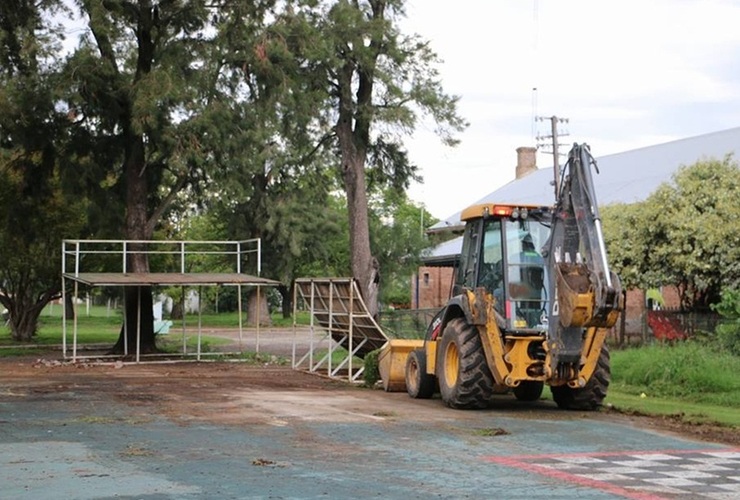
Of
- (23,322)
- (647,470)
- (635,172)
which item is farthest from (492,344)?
(635,172)

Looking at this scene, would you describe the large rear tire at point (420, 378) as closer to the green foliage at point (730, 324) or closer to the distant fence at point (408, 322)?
the green foliage at point (730, 324)

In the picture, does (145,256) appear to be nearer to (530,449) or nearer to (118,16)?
(118,16)

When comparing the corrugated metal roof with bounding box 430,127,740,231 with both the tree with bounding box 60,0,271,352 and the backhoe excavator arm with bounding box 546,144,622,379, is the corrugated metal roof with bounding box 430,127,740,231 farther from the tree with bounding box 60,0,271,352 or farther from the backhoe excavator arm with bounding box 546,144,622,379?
the backhoe excavator arm with bounding box 546,144,622,379

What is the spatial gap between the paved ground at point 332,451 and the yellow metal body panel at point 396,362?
1305mm

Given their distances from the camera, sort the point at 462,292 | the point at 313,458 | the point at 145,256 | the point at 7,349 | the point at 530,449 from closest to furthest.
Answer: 1. the point at 313,458
2. the point at 530,449
3. the point at 462,292
4. the point at 145,256
5. the point at 7,349

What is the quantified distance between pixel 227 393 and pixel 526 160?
50.6m

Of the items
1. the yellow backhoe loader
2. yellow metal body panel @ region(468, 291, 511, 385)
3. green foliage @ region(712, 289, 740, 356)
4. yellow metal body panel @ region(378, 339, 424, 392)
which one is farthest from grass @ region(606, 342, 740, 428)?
yellow metal body panel @ region(378, 339, 424, 392)

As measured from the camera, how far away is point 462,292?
18.1 metres

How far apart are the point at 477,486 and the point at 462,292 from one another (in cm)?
806

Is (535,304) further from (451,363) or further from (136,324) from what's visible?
(136,324)

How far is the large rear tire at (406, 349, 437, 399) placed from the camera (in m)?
19.2

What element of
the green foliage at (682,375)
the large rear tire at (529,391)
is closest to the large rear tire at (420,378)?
the large rear tire at (529,391)

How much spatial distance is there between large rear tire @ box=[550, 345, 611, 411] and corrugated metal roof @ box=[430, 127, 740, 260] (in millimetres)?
24025

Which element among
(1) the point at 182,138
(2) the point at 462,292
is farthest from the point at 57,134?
(2) the point at 462,292
